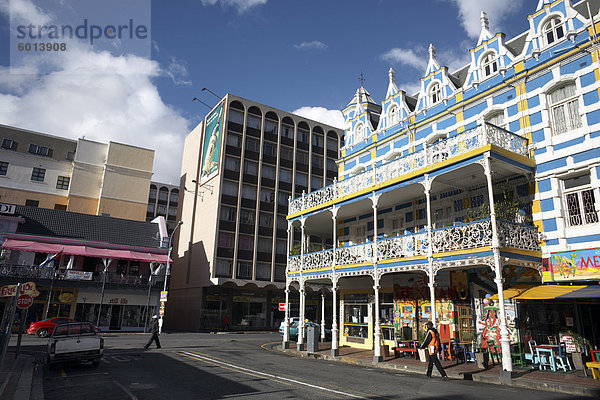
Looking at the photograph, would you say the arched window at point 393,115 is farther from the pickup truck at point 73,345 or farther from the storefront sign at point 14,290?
the storefront sign at point 14,290

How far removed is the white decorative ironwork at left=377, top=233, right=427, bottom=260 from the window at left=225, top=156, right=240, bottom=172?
100ft

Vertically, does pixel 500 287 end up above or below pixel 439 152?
below

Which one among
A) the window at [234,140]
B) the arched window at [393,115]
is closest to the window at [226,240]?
the window at [234,140]

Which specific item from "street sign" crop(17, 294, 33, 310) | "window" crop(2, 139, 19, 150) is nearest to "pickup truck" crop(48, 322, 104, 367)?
"street sign" crop(17, 294, 33, 310)

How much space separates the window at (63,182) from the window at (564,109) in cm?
5068

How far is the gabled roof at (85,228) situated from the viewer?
35.4 metres

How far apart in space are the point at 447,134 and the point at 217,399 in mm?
15507

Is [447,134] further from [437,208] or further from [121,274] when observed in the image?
[121,274]

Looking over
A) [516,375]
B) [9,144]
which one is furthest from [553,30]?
[9,144]

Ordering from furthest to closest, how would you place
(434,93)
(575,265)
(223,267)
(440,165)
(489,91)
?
(223,267), (434,93), (489,91), (440,165), (575,265)

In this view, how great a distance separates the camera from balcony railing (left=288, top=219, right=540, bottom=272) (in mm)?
13828

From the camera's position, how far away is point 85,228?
38.1 meters

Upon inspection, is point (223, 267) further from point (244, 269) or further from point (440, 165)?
point (440, 165)

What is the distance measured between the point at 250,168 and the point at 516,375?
38.2 m
